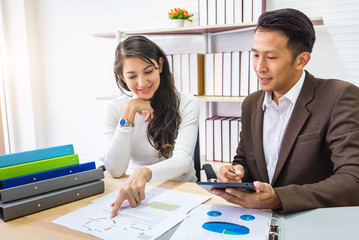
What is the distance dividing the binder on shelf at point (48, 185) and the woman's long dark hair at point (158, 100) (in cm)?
47

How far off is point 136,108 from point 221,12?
94 centimetres

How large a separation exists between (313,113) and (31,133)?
310cm

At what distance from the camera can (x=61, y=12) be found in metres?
3.18

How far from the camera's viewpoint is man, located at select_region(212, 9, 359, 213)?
3.61 feet

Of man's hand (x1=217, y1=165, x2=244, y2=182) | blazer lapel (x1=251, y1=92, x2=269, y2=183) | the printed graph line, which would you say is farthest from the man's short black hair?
the printed graph line

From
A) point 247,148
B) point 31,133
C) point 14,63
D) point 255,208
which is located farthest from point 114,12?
point 255,208

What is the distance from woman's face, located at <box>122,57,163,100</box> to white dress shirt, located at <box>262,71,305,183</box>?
57 cm

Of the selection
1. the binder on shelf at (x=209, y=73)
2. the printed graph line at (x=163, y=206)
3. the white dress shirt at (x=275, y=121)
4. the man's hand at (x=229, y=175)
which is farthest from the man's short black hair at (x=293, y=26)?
the binder on shelf at (x=209, y=73)

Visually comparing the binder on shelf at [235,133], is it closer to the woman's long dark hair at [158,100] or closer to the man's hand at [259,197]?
the woman's long dark hair at [158,100]

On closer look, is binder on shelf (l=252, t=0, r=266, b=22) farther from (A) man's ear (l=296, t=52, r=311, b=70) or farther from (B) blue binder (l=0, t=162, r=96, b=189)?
(B) blue binder (l=0, t=162, r=96, b=189)

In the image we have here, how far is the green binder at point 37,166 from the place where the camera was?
3.40ft

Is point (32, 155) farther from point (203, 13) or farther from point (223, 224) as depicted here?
point (203, 13)

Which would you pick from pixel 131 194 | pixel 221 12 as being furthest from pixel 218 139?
pixel 131 194

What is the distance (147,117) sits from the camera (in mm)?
1628
